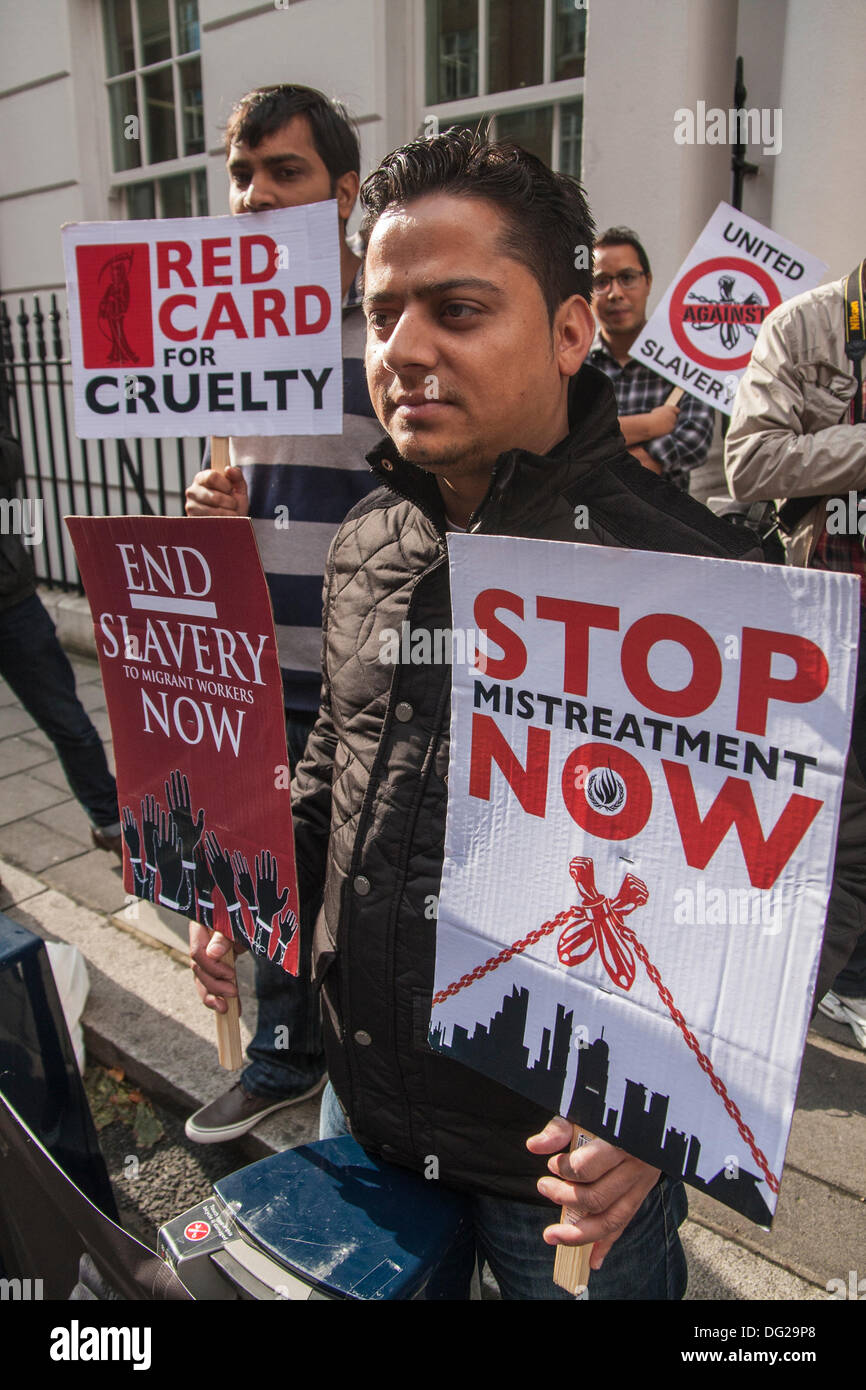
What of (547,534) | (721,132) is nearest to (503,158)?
(547,534)

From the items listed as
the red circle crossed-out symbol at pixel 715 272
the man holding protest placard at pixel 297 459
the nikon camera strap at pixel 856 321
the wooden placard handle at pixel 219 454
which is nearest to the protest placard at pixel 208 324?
the wooden placard handle at pixel 219 454

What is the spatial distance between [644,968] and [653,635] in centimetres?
35

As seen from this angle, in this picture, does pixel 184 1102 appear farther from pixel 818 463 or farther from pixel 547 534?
pixel 818 463

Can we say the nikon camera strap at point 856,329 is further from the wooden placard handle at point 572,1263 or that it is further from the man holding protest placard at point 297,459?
the wooden placard handle at point 572,1263

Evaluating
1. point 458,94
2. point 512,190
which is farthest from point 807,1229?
point 458,94

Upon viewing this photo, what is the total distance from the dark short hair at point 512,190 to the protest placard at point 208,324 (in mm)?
766

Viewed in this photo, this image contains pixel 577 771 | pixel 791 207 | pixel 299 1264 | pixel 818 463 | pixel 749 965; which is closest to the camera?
pixel 749 965

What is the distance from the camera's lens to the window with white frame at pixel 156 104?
22.8 ft

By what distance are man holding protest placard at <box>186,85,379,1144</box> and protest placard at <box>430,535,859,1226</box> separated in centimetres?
117

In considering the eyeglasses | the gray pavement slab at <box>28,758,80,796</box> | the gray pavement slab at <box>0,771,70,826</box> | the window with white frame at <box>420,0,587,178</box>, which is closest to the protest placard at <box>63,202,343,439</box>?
the eyeglasses

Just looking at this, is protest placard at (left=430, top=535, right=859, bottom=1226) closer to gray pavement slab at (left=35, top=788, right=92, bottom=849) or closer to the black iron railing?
gray pavement slab at (left=35, top=788, right=92, bottom=849)

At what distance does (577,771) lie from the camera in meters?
1.09

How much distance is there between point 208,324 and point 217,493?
0.37m

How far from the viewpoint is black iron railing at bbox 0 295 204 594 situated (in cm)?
595
